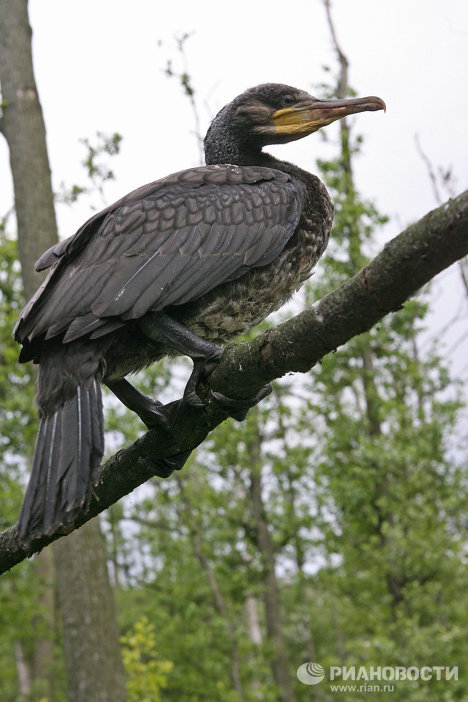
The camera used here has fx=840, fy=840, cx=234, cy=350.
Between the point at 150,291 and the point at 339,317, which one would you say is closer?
the point at 339,317

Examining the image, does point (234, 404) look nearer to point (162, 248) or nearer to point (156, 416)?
point (156, 416)

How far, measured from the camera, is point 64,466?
124 inches

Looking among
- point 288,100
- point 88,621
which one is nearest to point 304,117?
point 288,100

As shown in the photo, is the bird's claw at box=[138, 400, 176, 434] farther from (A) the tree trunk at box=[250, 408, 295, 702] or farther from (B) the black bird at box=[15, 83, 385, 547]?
(A) the tree trunk at box=[250, 408, 295, 702]

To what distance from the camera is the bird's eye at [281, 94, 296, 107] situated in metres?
4.64

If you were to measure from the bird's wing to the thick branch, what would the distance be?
537mm

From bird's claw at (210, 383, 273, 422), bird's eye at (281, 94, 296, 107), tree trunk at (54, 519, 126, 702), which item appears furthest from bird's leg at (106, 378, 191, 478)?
Result: tree trunk at (54, 519, 126, 702)

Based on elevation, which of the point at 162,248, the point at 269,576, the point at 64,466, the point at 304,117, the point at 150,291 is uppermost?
the point at 269,576

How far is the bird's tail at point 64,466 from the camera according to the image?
10.0 feet

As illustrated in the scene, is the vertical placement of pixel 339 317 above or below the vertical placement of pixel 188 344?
below

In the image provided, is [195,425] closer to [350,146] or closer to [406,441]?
[406,441]

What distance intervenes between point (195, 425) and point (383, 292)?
1437 mm

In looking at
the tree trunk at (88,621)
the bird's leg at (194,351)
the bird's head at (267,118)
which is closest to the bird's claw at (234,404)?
the bird's leg at (194,351)

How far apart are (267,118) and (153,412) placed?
1.80 metres
